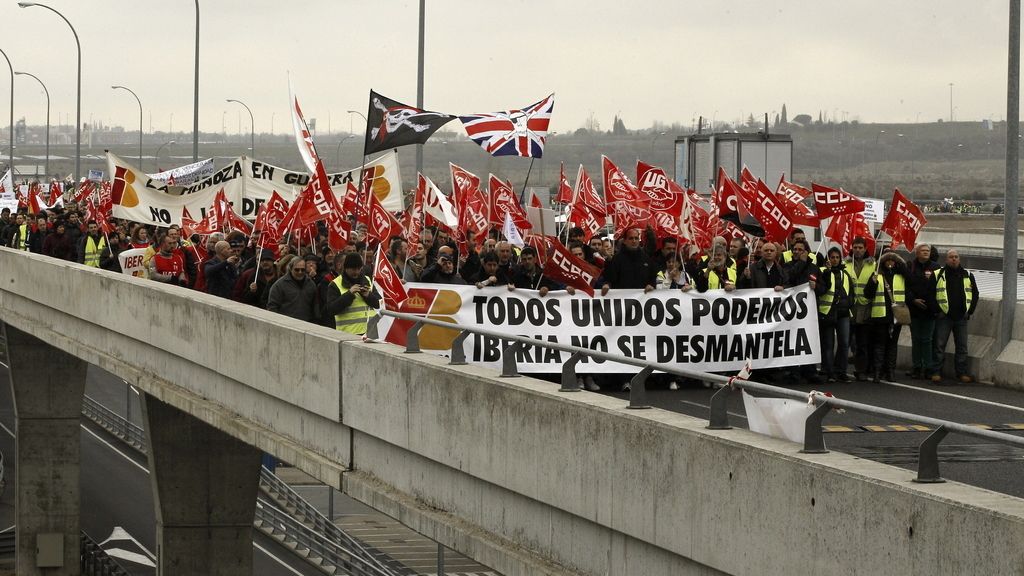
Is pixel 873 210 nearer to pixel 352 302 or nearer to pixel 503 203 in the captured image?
pixel 503 203

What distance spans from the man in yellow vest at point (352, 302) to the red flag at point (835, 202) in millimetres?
6988

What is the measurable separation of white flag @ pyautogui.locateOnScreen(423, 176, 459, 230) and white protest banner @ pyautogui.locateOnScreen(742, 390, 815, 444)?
14.7 m

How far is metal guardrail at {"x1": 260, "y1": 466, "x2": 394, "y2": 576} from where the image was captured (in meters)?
26.9

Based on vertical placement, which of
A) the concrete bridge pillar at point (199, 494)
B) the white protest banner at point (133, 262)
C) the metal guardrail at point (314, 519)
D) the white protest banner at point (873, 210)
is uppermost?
the white protest banner at point (873, 210)

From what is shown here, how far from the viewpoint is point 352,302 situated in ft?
45.4

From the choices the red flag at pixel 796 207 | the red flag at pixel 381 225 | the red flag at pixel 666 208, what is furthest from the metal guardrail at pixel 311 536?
the red flag at pixel 796 207

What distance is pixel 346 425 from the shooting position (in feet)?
37.6

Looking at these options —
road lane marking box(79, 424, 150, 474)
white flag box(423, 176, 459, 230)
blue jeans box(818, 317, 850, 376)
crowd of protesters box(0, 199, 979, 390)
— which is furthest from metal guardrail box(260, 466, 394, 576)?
blue jeans box(818, 317, 850, 376)

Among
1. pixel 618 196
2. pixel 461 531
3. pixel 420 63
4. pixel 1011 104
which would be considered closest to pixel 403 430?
pixel 461 531

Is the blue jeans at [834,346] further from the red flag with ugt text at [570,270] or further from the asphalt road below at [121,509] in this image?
the asphalt road below at [121,509]

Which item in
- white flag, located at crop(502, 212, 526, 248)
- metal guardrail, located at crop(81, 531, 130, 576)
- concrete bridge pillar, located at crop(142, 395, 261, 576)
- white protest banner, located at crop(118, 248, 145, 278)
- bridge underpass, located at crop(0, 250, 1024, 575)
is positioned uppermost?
white flag, located at crop(502, 212, 526, 248)

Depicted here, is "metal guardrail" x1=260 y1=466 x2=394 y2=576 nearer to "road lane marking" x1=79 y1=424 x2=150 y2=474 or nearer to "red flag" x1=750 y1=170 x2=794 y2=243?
"road lane marking" x1=79 y1=424 x2=150 y2=474

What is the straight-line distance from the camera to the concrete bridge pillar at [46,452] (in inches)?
1195

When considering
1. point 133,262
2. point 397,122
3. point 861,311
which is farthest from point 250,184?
point 861,311
